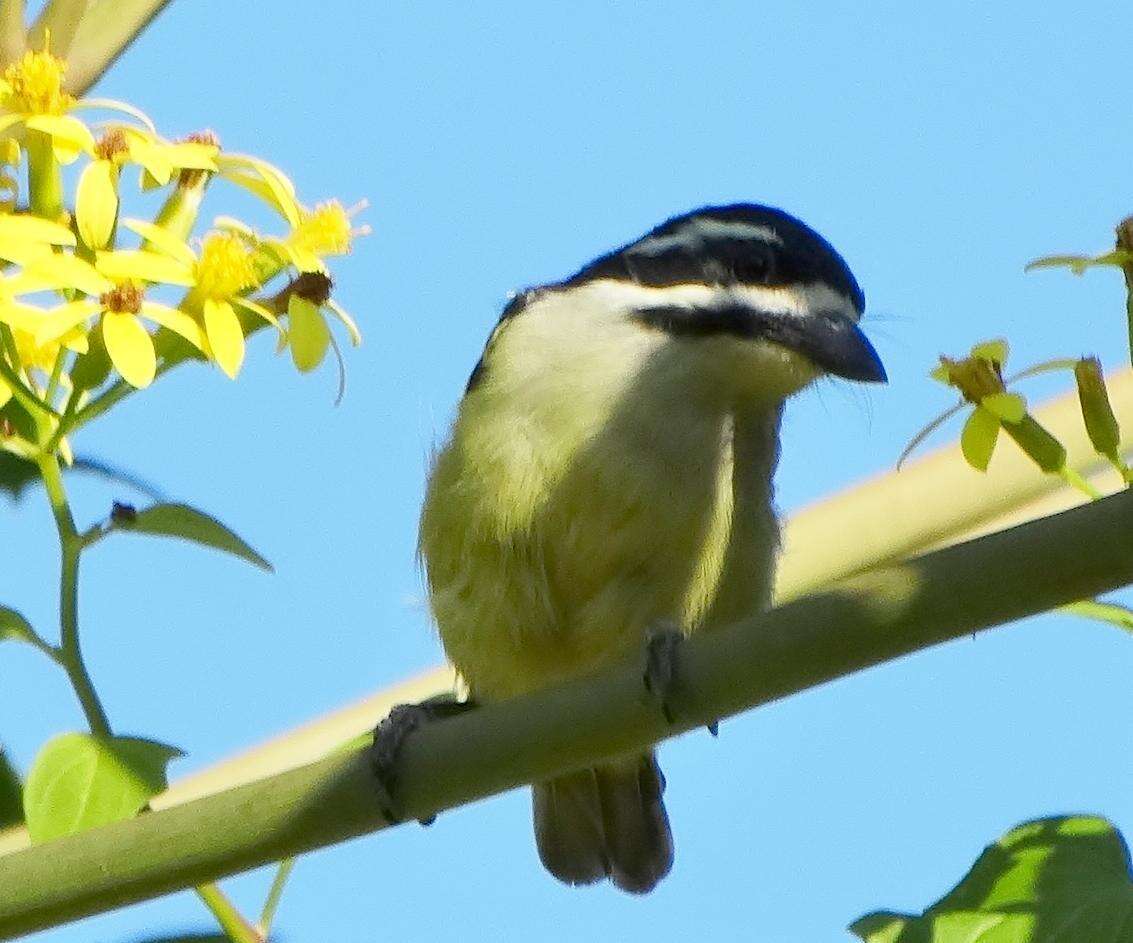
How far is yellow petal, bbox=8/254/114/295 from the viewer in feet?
5.06

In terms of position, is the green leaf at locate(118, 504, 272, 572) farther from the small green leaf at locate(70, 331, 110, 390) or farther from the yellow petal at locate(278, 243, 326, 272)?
the yellow petal at locate(278, 243, 326, 272)

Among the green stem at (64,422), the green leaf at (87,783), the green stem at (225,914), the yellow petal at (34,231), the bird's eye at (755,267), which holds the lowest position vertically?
the green stem at (225,914)

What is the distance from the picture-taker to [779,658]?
117 centimetres

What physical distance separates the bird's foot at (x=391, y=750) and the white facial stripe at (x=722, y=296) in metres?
0.67

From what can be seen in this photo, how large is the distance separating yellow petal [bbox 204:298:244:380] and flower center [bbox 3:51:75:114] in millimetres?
249

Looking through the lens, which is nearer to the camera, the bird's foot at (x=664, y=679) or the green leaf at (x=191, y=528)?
the bird's foot at (x=664, y=679)

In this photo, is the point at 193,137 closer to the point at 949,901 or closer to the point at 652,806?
the point at 949,901

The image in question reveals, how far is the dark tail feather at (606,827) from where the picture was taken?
276cm

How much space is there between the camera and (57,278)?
5.08 feet

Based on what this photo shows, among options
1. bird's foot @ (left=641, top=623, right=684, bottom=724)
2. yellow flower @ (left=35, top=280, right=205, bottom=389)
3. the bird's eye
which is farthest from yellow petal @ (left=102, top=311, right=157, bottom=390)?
the bird's eye

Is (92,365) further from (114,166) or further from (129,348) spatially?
(114,166)

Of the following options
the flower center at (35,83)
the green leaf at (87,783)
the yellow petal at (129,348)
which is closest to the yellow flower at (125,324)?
the yellow petal at (129,348)

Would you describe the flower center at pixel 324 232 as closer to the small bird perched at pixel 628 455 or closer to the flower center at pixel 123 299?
the flower center at pixel 123 299

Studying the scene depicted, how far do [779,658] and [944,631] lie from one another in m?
0.11
